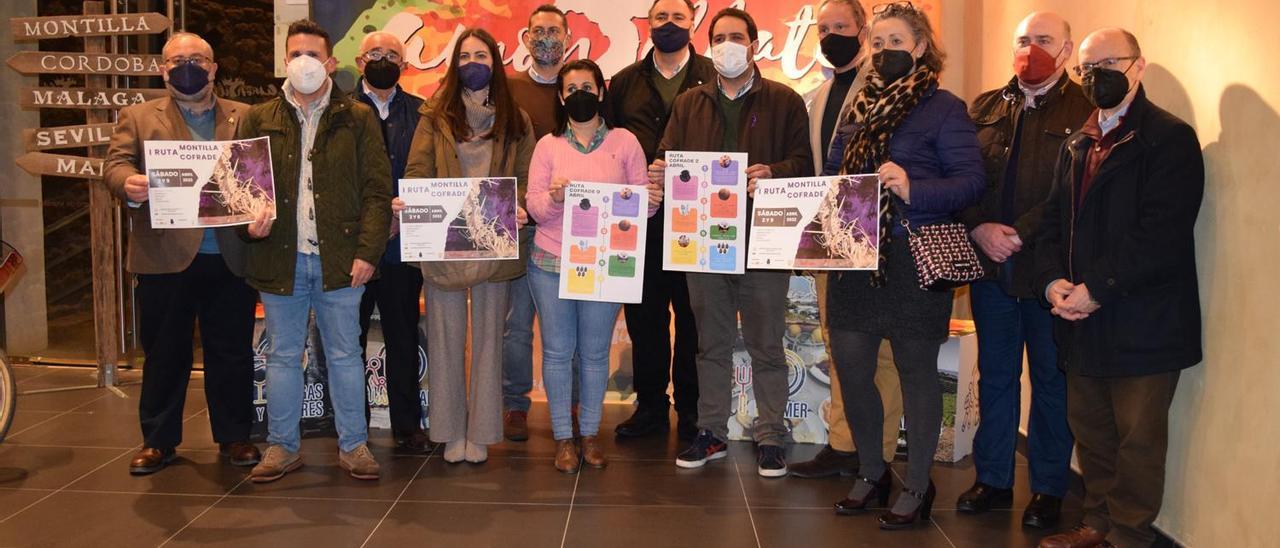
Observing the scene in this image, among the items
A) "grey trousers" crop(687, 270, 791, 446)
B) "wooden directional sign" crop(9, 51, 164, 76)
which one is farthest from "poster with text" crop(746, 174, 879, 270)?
"wooden directional sign" crop(9, 51, 164, 76)

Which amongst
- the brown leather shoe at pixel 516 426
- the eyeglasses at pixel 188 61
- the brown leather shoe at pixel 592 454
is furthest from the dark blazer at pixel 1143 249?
the eyeglasses at pixel 188 61

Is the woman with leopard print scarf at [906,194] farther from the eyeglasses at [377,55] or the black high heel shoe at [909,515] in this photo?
the eyeglasses at [377,55]

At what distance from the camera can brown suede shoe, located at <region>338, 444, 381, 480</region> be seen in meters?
4.00

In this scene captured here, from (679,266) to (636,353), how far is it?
96 cm

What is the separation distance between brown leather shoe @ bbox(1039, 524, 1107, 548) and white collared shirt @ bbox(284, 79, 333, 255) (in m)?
2.71

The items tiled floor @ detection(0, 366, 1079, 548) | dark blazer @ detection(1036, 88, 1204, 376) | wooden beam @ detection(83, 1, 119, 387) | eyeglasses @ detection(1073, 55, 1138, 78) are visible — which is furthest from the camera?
wooden beam @ detection(83, 1, 119, 387)

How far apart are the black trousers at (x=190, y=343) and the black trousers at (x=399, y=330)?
497 mm

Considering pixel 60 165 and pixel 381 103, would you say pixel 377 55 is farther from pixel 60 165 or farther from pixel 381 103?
pixel 60 165

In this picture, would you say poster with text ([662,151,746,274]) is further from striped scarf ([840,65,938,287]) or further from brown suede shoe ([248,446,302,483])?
brown suede shoe ([248,446,302,483])

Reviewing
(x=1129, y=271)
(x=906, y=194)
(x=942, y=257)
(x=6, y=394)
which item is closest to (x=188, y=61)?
(x=6, y=394)

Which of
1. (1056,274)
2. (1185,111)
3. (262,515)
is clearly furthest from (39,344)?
(1185,111)

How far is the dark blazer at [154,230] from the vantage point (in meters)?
3.95

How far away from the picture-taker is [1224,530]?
2.94 metres

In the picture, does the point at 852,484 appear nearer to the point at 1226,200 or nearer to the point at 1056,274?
the point at 1056,274
